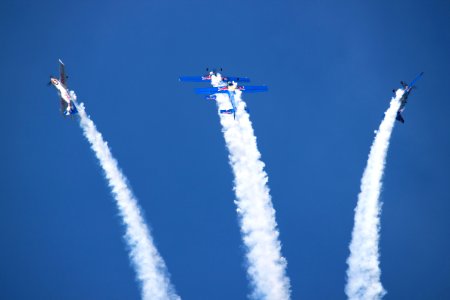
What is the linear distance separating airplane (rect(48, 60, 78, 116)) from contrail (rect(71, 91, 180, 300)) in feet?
2.27

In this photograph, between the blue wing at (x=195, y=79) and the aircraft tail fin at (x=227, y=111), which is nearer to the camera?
the aircraft tail fin at (x=227, y=111)

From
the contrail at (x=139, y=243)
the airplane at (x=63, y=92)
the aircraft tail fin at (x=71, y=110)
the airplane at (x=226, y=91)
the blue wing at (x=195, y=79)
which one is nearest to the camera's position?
the contrail at (x=139, y=243)

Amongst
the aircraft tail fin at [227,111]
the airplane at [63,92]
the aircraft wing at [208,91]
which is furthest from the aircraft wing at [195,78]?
the airplane at [63,92]

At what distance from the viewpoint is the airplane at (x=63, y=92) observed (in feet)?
163

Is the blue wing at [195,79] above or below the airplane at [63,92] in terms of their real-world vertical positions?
above

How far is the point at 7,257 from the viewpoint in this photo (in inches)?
2542

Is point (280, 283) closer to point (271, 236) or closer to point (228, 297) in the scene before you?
point (271, 236)

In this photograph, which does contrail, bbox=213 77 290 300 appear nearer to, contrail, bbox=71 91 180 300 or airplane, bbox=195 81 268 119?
airplane, bbox=195 81 268 119

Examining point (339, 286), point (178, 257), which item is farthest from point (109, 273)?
point (339, 286)

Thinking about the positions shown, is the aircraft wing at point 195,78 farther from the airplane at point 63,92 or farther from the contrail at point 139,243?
the airplane at point 63,92

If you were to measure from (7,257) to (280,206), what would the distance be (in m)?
33.5

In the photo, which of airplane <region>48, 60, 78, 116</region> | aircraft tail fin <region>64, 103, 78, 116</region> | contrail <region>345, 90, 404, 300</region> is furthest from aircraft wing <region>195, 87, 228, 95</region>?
contrail <region>345, 90, 404, 300</region>

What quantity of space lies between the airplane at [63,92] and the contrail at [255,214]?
1386cm

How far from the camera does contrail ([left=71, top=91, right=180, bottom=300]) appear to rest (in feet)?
162
